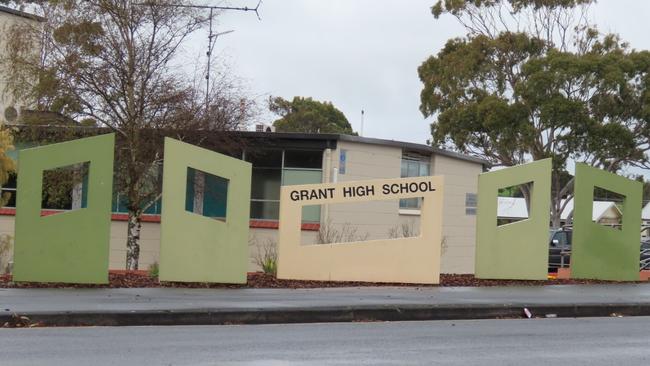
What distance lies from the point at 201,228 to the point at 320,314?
159 inches

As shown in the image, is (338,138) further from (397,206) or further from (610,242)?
(610,242)

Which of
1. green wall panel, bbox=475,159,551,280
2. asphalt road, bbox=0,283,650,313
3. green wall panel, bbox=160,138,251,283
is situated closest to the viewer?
asphalt road, bbox=0,283,650,313

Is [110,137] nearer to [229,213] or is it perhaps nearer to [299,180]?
[229,213]

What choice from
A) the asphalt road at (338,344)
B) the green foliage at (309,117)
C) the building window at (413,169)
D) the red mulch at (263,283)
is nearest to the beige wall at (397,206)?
the building window at (413,169)

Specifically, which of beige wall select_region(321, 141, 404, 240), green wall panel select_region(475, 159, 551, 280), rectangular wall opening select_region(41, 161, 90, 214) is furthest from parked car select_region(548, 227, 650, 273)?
rectangular wall opening select_region(41, 161, 90, 214)

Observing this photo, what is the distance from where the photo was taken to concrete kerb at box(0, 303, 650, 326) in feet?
36.9

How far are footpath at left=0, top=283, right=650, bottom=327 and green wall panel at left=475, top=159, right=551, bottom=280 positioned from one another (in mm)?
1295

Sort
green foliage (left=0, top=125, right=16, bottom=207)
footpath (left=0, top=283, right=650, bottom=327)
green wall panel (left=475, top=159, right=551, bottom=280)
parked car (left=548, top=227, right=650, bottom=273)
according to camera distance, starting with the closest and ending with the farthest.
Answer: footpath (left=0, top=283, right=650, bottom=327) → green wall panel (left=475, top=159, right=551, bottom=280) → green foliage (left=0, top=125, right=16, bottom=207) → parked car (left=548, top=227, right=650, bottom=273)

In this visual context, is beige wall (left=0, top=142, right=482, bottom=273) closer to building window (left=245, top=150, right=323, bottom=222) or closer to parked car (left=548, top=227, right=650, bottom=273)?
building window (left=245, top=150, right=323, bottom=222)

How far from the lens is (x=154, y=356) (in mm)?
8750

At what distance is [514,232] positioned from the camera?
1706cm

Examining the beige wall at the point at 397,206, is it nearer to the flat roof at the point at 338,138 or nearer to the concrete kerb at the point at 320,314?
the flat roof at the point at 338,138

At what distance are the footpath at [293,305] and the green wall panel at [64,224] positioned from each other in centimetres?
70

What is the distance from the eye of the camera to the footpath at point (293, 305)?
11469 mm
